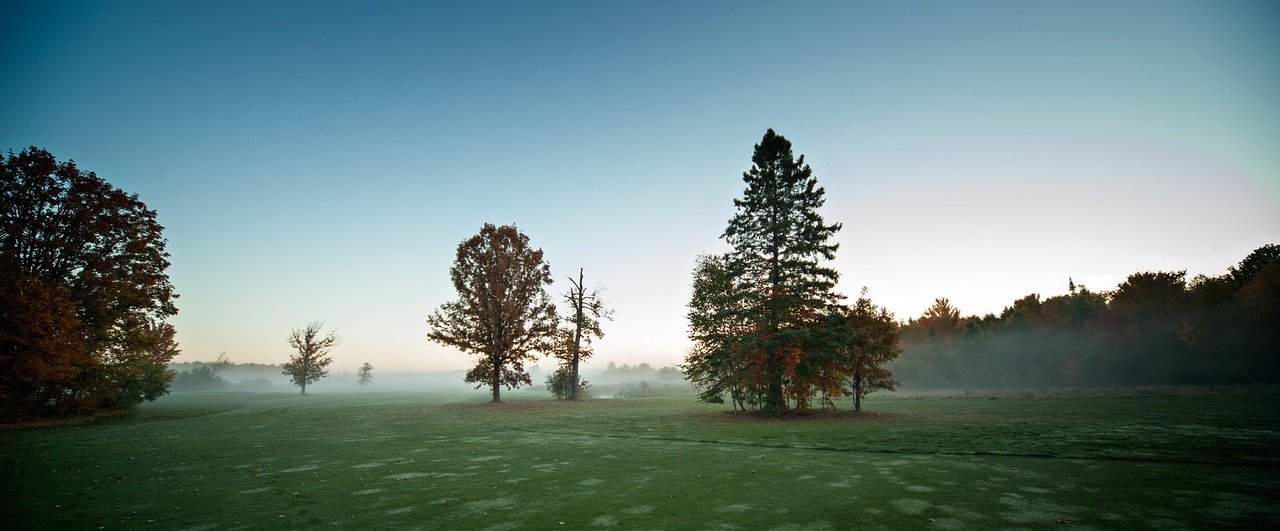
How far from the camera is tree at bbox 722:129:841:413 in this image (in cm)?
2311

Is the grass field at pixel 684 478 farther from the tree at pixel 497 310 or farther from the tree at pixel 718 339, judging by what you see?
the tree at pixel 497 310

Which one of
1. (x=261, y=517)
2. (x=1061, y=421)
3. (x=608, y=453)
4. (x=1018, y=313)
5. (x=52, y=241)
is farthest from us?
(x=1018, y=313)

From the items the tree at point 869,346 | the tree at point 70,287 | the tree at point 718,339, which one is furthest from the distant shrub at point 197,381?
the tree at point 869,346

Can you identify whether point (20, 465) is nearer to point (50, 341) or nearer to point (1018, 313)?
point (50, 341)

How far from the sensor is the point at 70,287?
23859 mm

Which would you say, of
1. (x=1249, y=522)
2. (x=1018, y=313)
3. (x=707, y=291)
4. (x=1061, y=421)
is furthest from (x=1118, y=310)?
(x=1249, y=522)

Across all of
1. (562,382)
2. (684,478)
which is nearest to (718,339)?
(684,478)

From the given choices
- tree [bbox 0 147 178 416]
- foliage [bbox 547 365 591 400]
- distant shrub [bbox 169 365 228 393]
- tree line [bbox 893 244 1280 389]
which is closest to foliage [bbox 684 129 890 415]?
foliage [bbox 547 365 591 400]

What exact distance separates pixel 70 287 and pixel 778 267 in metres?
36.7

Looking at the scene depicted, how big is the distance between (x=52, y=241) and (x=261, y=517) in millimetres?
29524

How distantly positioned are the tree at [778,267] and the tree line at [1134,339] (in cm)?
3936

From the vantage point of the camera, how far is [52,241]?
23.3 metres

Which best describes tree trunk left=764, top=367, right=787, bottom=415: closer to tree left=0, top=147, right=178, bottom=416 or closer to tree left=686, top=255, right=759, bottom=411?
tree left=686, top=255, right=759, bottom=411

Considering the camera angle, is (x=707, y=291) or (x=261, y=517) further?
(x=707, y=291)
